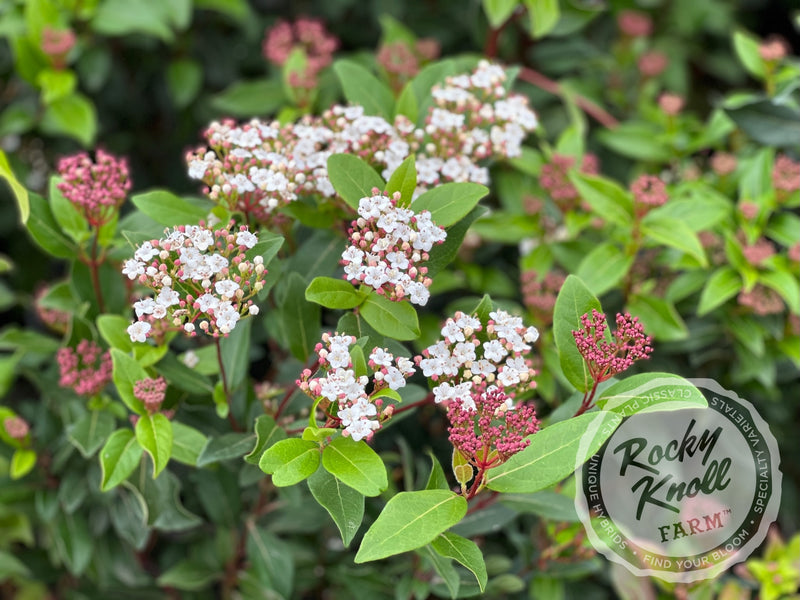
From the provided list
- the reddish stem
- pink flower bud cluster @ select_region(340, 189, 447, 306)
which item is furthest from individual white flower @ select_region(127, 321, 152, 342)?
the reddish stem

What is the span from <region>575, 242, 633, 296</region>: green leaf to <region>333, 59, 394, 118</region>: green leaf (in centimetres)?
63

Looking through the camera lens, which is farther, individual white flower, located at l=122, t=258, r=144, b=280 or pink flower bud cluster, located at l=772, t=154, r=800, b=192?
pink flower bud cluster, located at l=772, t=154, r=800, b=192

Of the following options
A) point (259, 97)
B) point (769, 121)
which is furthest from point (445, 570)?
point (259, 97)

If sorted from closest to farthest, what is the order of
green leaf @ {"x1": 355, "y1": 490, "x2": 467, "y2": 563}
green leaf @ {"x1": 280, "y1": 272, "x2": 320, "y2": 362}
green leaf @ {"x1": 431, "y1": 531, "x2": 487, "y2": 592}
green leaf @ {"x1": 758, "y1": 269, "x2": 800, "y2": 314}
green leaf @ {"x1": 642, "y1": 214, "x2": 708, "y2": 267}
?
1. green leaf @ {"x1": 355, "y1": 490, "x2": 467, "y2": 563}
2. green leaf @ {"x1": 431, "y1": 531, "x2": 487, "y2": 592}
3. green leaf @ {"x1": 280, "y1": 272, "x2": 320, "y2": 362}
4. green leaf @ {"x1": 642, "y1": 214, "x2": 708, "y2": 267}
5. green leaf @ {"x1": 758, "y1": 269, "x2": 800, "y2": 314}

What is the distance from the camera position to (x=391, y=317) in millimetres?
1470

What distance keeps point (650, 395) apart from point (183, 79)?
2219 millimetres

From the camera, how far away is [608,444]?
5.61 ft

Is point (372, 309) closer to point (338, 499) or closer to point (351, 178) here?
point (351, 178)

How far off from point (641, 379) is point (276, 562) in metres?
1.03

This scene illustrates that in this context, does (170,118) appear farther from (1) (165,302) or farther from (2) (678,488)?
(2) (678,488)

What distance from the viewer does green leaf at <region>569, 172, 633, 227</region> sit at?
202cm

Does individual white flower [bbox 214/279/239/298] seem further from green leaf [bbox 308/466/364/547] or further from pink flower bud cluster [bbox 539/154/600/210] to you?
pink flower bud cluster [bbox 539/154/600/210]

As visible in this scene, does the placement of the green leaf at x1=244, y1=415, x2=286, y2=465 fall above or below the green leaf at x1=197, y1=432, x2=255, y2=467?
above

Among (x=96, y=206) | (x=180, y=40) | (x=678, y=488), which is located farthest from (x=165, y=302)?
(x=180, y=40)
